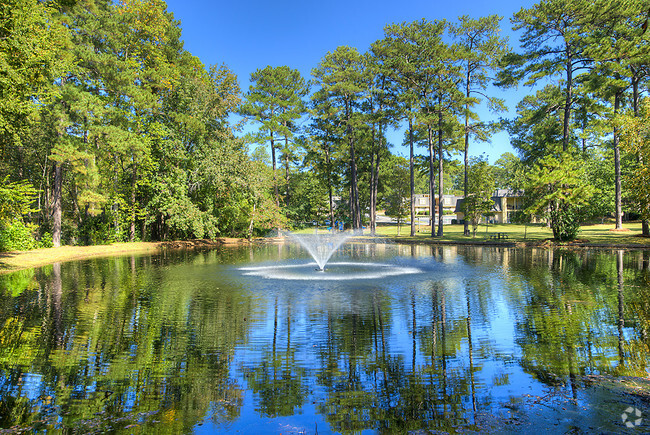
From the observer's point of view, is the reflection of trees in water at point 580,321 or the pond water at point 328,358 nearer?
the pond water at point 328,358

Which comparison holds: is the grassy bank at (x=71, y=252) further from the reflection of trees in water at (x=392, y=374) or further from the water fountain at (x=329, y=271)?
the reflection of trees in water at (x=392, y=374)

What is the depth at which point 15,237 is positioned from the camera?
23.3 meters

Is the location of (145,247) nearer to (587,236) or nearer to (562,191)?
(562,191)

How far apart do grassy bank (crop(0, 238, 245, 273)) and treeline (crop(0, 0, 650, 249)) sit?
153cm

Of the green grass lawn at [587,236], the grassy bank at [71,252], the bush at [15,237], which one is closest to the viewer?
the grassy bank at [71,252]

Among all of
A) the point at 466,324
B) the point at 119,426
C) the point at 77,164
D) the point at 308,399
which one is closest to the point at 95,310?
the point at 119,426

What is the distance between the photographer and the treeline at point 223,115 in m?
24.7

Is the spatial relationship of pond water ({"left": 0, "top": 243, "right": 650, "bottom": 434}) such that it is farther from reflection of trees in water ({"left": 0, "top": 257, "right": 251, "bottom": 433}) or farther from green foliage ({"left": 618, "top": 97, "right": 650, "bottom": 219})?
green foliage ({"left": 618, "top": 97, "right": 650, "bottom": 219})

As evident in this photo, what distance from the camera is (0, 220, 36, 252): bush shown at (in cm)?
2236

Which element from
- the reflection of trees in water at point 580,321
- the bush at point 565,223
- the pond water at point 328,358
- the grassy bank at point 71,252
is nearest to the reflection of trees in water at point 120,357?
the pond water at point 328,358

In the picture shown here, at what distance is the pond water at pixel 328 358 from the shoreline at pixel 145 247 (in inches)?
369

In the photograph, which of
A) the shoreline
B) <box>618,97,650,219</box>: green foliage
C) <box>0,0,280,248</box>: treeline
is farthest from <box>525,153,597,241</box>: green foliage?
<box>0,0,280,248</box>: treeline

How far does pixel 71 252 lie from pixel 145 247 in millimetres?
7128

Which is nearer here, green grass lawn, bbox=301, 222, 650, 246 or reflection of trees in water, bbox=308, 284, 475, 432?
reflection of trees in water, bbox=308, 284, 475, 432
